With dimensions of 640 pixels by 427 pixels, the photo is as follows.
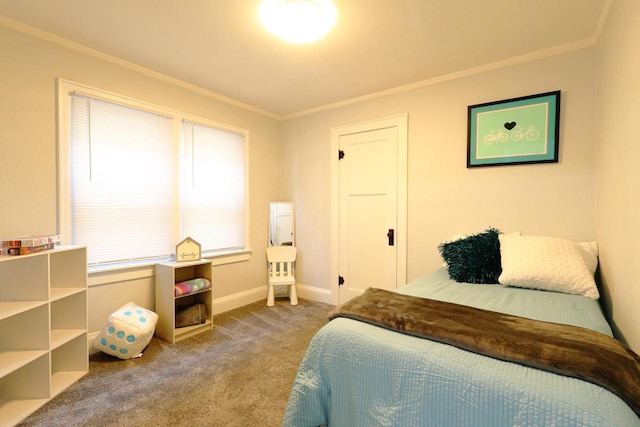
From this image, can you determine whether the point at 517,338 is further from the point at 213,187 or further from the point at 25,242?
the point at 213,187

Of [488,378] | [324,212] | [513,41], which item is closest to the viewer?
[488,378]

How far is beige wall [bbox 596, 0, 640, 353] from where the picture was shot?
1284mm

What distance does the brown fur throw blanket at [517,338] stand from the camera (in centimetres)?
89

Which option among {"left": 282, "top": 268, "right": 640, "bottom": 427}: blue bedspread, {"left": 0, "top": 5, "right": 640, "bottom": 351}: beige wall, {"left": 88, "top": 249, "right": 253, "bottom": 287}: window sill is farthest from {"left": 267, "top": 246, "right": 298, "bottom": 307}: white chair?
{"left": 282, "top": 268, "right": 640, "bottom": 427}: blue bedspread

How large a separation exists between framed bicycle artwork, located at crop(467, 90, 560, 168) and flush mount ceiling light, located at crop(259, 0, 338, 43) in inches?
62.4

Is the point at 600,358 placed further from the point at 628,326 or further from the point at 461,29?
the point at 461,29

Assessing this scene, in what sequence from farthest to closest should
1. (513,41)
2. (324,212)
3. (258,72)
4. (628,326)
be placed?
(324,212), (258,72), (513,41), (628,326)

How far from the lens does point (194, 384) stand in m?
1.94

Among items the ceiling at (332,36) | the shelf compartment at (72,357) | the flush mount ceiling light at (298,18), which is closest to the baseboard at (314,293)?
the shelf compartment at (72,357)

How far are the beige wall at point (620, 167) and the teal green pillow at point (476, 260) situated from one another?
603 millimetres

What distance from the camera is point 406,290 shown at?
1848 millimetres

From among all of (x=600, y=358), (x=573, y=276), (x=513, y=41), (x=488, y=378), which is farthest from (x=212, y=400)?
(x=513, y=41)

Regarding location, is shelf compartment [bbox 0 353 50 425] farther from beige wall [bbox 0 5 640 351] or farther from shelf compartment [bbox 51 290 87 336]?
beige wall [bbox 0 5 640 351]

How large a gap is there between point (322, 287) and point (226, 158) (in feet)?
6.42
